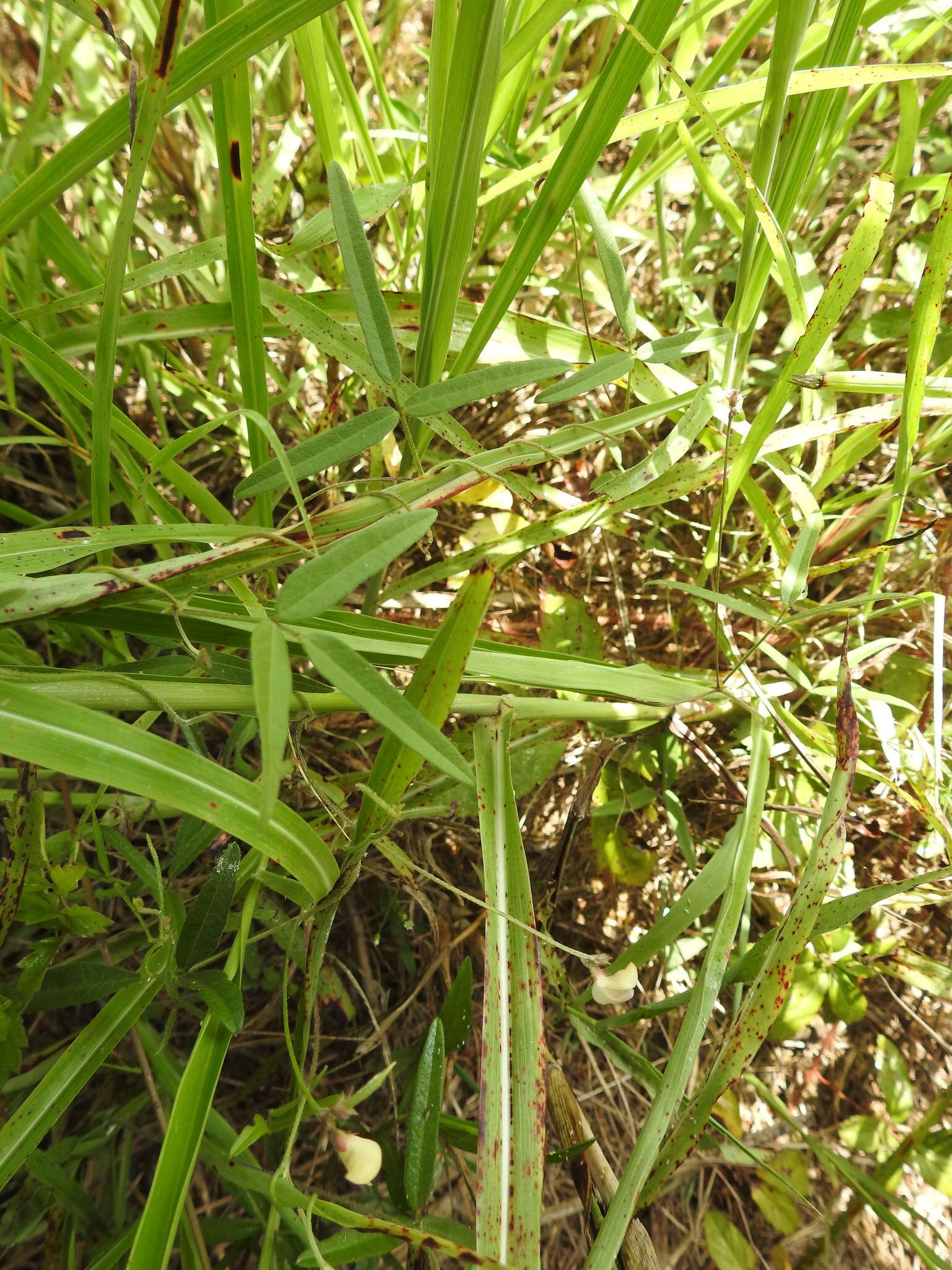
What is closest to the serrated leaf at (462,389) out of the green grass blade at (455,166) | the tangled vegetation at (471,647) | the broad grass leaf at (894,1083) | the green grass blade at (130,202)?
the tangled vegetation at (471,647)

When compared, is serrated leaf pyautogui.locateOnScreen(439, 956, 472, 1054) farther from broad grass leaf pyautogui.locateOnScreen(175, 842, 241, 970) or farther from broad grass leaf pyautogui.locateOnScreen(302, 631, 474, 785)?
broad grass leaf pyautogui.locateOnScreen(302, 631, 474, 785)

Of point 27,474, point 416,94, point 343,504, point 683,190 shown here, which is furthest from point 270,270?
point 343,504

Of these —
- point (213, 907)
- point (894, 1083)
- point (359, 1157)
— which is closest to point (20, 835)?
point (213, 907)

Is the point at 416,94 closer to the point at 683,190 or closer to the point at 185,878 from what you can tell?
the point at 683,190

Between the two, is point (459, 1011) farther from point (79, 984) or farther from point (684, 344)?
point (684, 344)

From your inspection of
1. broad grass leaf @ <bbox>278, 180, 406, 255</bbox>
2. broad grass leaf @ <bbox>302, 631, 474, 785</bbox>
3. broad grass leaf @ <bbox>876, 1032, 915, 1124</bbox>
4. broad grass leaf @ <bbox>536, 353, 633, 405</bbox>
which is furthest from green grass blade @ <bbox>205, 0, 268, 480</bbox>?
broad grass leaf @ <bbox>876, 1032, 915, 1124</bbox>
